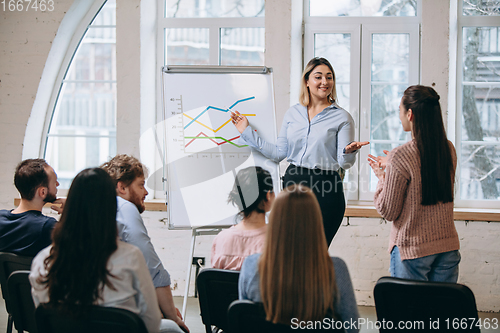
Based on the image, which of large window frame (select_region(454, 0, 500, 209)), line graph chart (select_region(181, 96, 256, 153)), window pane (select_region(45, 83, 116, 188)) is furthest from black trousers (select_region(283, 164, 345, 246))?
window pane (select_region(45, 83, 116, 188))

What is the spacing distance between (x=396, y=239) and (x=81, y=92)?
10.4 ft

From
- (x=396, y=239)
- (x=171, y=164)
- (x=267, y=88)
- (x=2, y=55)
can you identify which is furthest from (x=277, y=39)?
(x=2, y=55)

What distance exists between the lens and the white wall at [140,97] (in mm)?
3107

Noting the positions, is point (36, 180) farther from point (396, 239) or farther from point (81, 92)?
point (81, 92)

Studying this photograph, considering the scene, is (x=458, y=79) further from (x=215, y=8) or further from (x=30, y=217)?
(x=30, y=217)

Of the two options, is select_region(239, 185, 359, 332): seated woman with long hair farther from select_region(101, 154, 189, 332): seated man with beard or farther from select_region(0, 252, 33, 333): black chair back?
select_region(0, 252, 33, 333): black chair back

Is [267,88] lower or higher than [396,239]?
higher

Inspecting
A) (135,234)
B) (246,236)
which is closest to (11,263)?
(135,234)

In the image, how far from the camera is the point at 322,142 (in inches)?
95.2

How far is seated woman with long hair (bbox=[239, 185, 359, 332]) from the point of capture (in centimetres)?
114

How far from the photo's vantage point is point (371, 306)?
3213 millimetres

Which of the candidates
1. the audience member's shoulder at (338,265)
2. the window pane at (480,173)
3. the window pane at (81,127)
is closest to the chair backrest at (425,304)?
the audience member's shoulder at (338,265)

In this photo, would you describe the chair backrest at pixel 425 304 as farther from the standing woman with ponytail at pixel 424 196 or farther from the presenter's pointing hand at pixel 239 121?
the presenter's pointing hand at pixel 239 121

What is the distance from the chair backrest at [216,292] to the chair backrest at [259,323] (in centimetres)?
33
